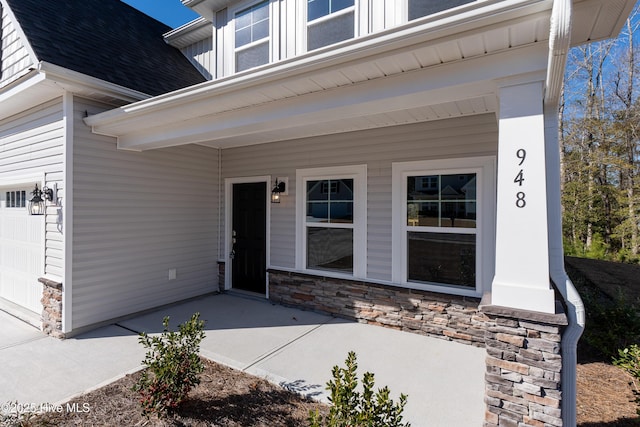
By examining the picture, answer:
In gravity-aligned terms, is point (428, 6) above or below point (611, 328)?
above

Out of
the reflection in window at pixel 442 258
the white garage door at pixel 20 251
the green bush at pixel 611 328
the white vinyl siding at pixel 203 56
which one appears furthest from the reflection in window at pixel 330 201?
the white garage door at pixel 20 251

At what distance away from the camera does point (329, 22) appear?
451 centimetres

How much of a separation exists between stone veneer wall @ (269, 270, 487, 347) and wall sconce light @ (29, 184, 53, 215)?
3232 mm

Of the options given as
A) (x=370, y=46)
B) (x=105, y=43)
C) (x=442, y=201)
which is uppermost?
(x=105, y=43)

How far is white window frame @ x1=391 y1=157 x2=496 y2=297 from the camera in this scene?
3670mm

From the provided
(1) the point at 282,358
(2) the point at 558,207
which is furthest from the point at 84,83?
(2) the point at 558,207

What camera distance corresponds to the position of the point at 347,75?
8.64 feet

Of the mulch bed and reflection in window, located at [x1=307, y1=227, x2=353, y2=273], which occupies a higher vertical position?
reflection in window, located at [x1=307, y1=227, x2=353, y2=273]

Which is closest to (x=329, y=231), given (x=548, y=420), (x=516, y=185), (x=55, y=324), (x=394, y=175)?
(x=394, y=175)

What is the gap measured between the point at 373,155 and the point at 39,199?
14.8 feet

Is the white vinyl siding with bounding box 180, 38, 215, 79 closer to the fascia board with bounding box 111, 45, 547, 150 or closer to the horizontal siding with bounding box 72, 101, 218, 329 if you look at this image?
the horizontal siding with bounding box 72, 101, 218, 329

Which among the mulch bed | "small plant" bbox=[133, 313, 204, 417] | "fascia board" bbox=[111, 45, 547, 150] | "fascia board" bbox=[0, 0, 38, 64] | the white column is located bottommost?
the mulch bed

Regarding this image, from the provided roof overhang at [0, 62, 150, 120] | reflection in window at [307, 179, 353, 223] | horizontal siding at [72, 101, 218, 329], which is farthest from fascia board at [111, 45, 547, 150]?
reflection in window at [307, 179, 353, 223]

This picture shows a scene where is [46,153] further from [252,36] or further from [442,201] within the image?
[442,201]
